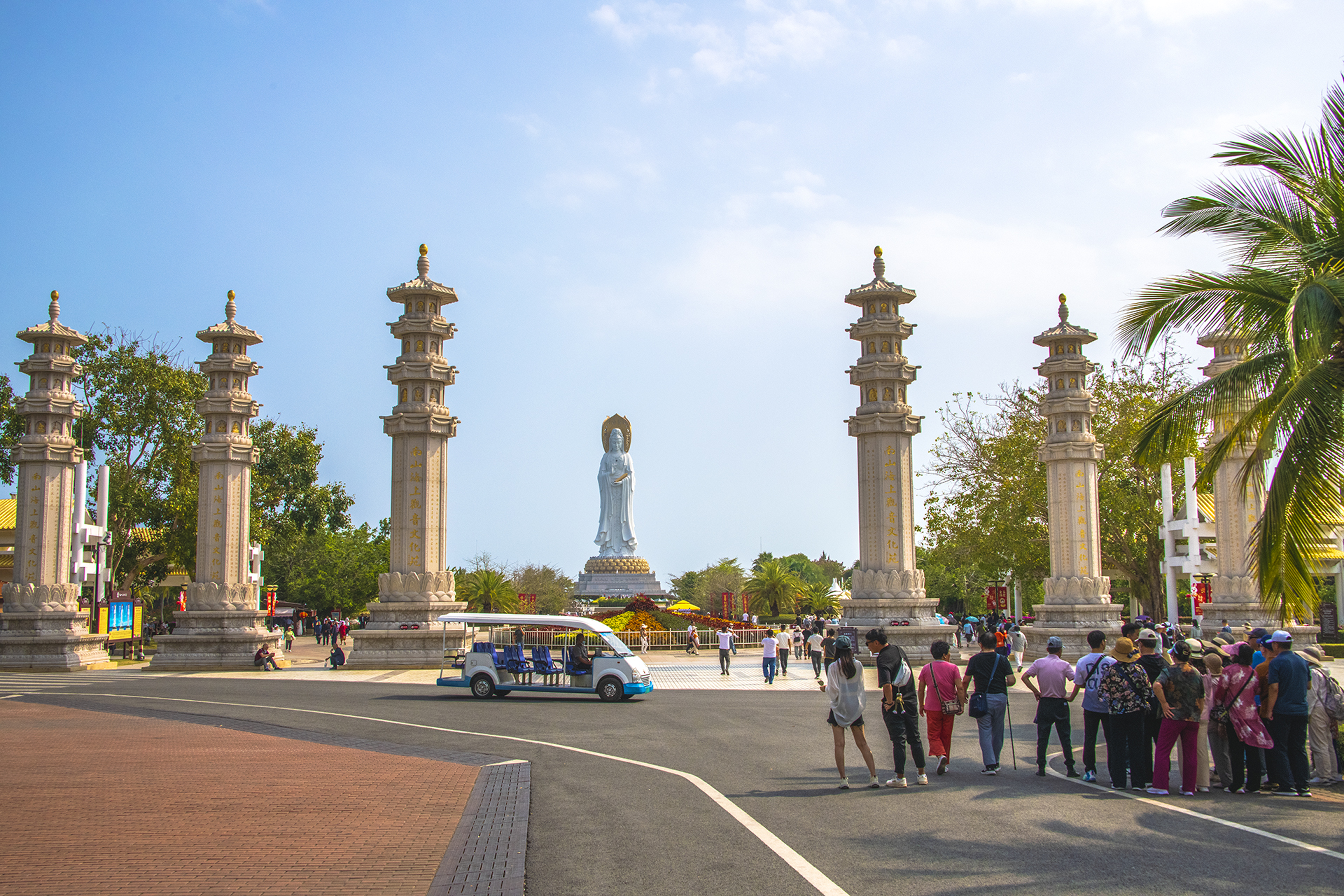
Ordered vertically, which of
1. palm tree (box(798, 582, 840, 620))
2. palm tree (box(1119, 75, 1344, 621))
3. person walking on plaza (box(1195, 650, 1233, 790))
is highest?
palm tree (box(1119, 75, 1344, 621))

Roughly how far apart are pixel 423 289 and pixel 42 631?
15617 mm

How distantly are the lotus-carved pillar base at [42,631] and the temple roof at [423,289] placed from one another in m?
13.8

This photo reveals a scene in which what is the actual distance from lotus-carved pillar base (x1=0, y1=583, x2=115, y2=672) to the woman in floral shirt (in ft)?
101

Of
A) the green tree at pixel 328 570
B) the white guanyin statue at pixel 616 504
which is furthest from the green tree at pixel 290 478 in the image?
the white guanyin statue at pixel 616 504

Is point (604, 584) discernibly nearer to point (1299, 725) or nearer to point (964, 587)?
point (964, 587)

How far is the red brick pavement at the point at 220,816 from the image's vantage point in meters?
7.40

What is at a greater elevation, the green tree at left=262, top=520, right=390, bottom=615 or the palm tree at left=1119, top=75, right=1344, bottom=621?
the palm tree at left=1119, top=75, right=1344, bottom=621

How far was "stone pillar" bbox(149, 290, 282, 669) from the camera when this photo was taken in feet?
104

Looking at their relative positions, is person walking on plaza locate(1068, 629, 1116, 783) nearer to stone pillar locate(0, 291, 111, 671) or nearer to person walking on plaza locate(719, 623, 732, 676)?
person walking on plaza locate(719, 623, 732, 676)

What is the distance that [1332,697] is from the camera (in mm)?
11398

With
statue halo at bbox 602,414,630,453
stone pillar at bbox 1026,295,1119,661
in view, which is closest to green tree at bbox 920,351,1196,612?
stone pillar at bbox 1026,295,1119,661

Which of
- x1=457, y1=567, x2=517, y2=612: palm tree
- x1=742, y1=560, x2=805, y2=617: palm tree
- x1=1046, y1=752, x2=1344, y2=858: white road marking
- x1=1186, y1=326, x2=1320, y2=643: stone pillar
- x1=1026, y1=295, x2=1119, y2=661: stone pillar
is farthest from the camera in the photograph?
x1=742, y1=560, x2=805, y2=617: palm tree

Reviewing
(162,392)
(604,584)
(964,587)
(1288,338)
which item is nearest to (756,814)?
(1288,338)

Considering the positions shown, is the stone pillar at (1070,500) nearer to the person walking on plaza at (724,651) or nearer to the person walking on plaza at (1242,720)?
the person walking on plaza at (724,651)
